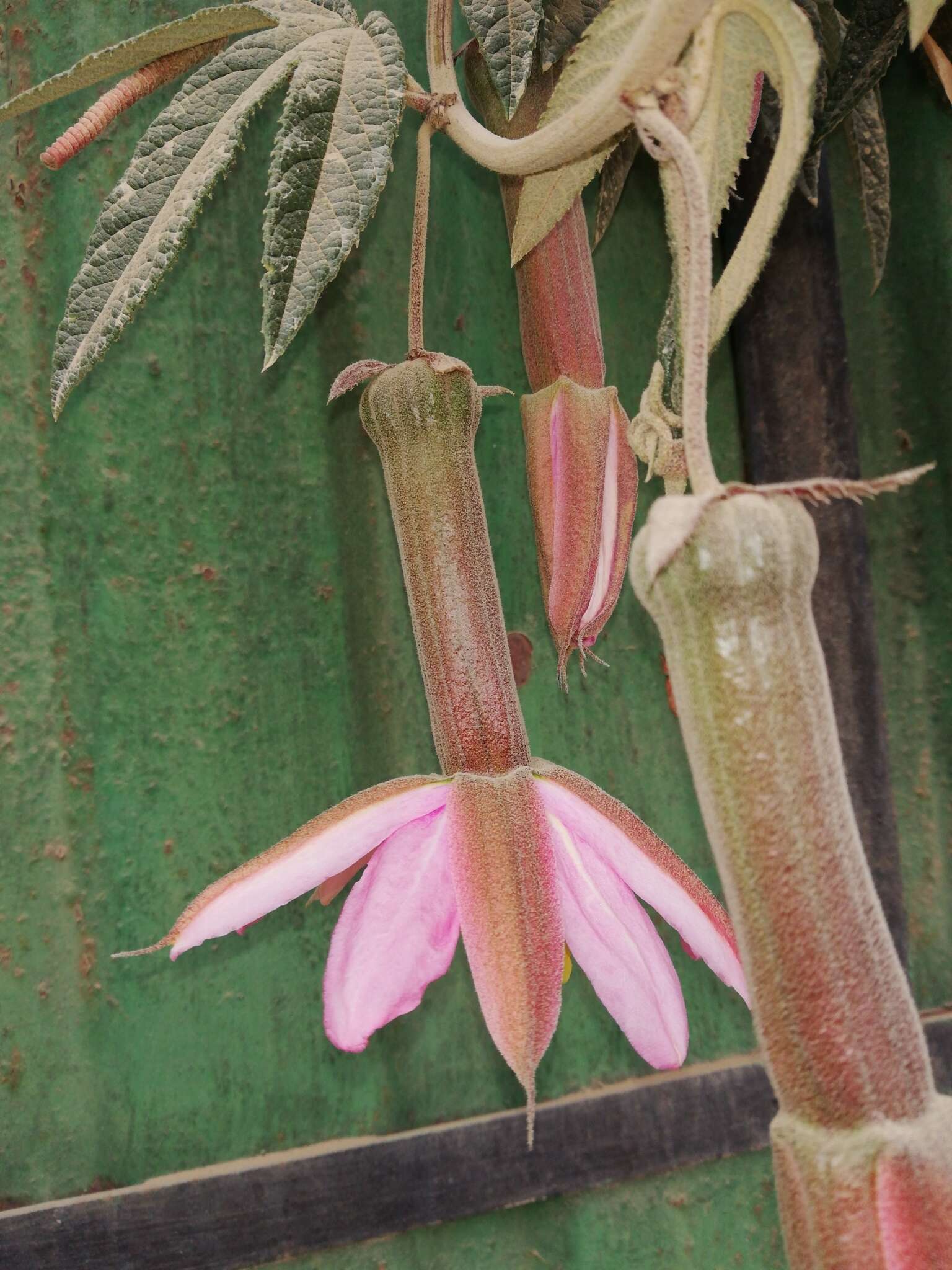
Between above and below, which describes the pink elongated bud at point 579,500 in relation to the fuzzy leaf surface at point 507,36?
below

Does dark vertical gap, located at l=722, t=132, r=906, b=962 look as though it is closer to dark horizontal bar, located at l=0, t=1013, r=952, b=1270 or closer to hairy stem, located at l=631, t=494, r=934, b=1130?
dark horizontal bar, located at l=0, t=1013, r=952, b=1270

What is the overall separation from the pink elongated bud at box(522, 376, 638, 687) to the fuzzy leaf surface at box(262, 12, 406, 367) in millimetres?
98

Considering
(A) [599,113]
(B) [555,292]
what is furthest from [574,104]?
(B) [555,292]

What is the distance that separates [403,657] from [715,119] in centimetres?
34

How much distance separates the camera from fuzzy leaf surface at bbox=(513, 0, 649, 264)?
0.22 m

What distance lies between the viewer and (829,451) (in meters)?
0.59

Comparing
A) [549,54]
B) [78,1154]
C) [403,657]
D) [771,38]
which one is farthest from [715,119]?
[78,1154]

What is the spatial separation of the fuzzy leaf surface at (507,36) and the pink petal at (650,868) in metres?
0.20

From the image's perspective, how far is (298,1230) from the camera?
47 cm

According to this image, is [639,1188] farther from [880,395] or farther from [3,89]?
[3,89]

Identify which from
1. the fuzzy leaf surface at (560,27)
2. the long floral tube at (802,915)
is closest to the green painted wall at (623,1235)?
the long floral tube at (802,915)

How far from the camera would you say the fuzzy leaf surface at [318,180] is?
279 mm

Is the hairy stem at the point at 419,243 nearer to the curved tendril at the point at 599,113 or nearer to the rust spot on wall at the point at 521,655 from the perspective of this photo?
the curved tendril at the point at 599,113

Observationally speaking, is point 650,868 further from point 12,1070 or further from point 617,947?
point 12,1070
